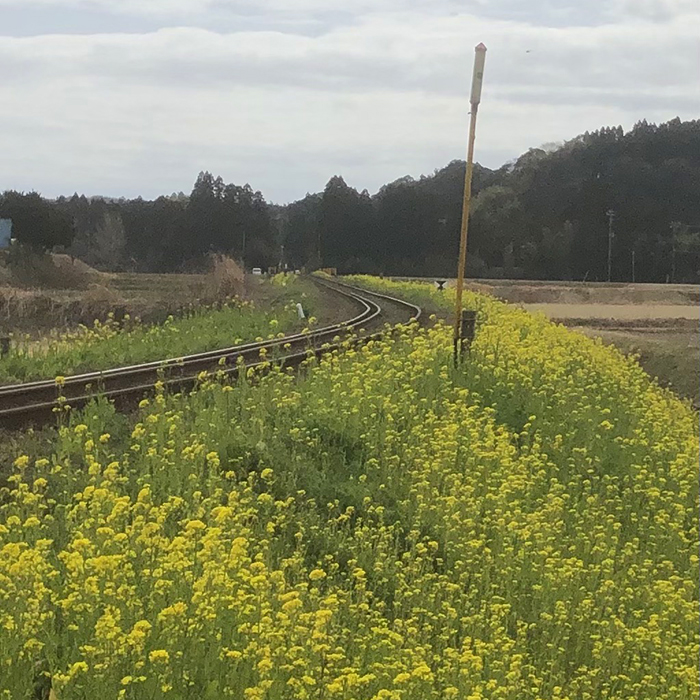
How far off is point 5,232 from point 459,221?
100ft

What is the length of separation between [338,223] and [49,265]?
30798 millimetres

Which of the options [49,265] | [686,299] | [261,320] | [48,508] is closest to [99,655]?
[48,508]

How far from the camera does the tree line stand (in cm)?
7100

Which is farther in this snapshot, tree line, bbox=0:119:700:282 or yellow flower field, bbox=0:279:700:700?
tree line, bbox=0:119:700:282

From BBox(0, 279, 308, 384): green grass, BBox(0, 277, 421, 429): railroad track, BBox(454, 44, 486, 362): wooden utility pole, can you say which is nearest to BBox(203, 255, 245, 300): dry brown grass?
BBox(0, 279, 308, 384): green grass

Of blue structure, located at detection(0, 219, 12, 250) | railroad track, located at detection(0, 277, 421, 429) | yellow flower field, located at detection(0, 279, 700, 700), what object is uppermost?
blue structure, located at detection(0, 219, 12, 250)

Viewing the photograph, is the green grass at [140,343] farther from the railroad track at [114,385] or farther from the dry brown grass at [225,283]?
the dry brown grass at [225,283]

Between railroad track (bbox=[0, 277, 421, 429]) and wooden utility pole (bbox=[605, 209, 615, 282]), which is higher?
wooden utility pole (bbox=[605, 209, 615, 282])

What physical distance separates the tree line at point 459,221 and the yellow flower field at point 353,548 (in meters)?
52.6

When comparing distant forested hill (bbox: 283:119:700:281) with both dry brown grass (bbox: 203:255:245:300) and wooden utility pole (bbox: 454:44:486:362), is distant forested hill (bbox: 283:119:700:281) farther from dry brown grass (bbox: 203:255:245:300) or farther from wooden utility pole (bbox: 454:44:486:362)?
wooden utility pole (bbox: 454:44:486:362)

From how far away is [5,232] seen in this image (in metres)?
58.8

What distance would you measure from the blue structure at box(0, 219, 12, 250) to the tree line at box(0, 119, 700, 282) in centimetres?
71

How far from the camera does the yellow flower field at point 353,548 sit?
4.58 m

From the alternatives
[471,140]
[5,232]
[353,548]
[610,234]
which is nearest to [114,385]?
[471,140]
